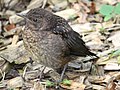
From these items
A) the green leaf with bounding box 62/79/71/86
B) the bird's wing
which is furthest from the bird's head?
the green leaf with bounding box 62/79/71/86

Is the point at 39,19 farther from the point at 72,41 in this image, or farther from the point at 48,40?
the point at 72,41

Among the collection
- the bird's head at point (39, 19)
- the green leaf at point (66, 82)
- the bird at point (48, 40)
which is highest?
the bird's head at point (39, 19)

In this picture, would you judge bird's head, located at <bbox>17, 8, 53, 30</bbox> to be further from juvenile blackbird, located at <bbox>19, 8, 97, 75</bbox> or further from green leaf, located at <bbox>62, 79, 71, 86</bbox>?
green leaf, located at <bbox>62, 79, 71, 86</bbox>

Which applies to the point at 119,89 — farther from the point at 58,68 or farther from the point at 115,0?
the point at 115,0

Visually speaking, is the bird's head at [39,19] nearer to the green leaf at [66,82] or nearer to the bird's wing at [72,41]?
the bird's wing at [72,41]

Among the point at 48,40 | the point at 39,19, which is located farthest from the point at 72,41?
the point at 39,19

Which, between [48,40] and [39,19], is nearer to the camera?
[48,40]

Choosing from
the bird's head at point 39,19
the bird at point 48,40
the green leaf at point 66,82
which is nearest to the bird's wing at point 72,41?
the bird at point 48,40
